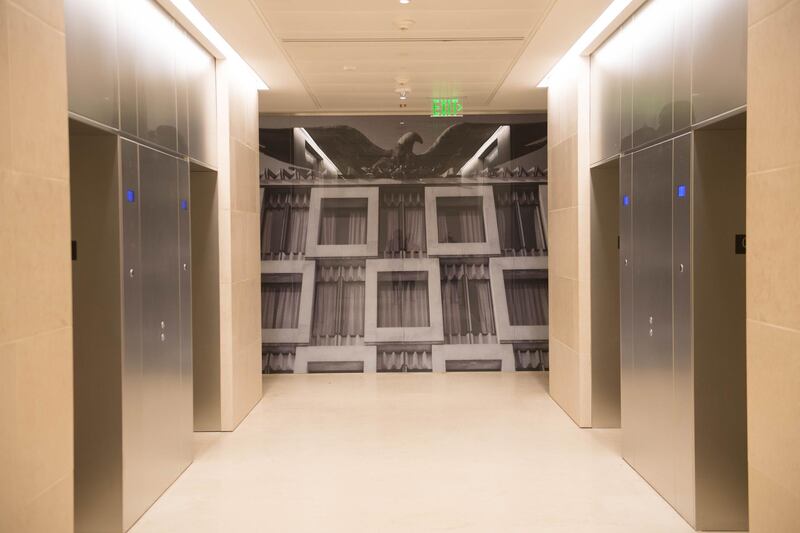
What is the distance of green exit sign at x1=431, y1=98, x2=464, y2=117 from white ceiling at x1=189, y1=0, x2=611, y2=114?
0.56ft

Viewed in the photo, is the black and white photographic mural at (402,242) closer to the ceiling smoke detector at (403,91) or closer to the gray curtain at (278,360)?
the gray curtain at (278,360)

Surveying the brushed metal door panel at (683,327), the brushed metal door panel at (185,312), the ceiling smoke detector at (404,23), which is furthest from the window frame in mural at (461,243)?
the brushed metal door panel at (683,327)

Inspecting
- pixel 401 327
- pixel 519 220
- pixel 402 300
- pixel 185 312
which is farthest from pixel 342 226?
pixel 185 312

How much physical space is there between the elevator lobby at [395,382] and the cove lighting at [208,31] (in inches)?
1.4

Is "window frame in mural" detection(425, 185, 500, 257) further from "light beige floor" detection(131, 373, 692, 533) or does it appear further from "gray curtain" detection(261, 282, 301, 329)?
"light beige floor" detection(131, 373, 692, 533)

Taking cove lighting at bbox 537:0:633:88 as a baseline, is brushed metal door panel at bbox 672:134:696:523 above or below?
below

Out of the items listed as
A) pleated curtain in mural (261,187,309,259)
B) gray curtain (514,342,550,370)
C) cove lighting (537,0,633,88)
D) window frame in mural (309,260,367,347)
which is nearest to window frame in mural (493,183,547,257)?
gray curtain (514,342,550,370)

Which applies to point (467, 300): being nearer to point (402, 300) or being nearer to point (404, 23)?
point (402, 300)

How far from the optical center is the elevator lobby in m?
3.04

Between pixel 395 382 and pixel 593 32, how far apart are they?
182 inches

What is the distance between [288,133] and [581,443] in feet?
17.9

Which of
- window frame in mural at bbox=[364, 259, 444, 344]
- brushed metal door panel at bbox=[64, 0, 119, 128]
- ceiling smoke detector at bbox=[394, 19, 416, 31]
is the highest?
ceiling smoke detector at bbox=[394, 19, 416, 31]

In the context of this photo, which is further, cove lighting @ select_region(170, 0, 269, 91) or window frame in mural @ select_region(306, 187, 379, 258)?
window frame in mural @ select_region(306, 187, 379, 258)

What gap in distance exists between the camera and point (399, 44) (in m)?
5.89
